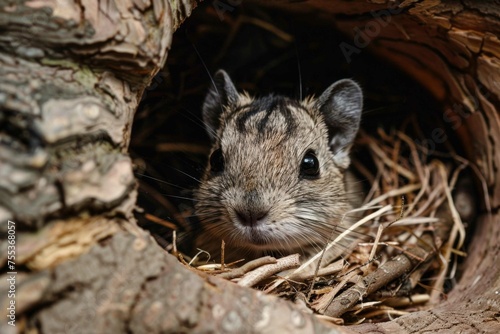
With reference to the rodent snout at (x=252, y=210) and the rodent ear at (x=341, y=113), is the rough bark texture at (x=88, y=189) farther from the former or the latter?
the rodent ear at (x=341, y=113)

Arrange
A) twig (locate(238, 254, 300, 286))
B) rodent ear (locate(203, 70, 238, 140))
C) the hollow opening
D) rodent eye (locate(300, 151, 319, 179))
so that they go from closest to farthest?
twig (locate(238, 254, 300, 286)), rodent eye (locate(300, 151, 319, 179)), rodent ear (locate(203, 70, 238, 140)), the hollow opening
